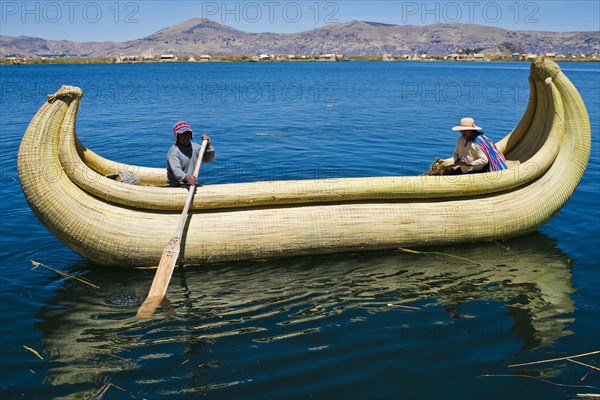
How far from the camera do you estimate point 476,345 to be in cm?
510

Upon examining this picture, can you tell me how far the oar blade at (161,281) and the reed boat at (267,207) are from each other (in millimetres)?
376

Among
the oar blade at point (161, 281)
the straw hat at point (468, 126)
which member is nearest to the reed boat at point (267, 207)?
the oar blade at point (161, 281)

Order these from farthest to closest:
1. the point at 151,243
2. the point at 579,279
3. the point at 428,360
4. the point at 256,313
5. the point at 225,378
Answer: the point at 579,279, the point at 151,243, the point at 256,313, the point at 428,360, the point at 225,378

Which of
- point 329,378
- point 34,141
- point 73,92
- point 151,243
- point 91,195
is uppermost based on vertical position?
point 73,92

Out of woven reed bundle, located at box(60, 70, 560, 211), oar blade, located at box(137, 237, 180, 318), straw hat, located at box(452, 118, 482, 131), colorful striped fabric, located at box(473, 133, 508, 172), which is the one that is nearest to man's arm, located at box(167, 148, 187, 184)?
woven reed bundle, located at box(60, 70, 560, 211)

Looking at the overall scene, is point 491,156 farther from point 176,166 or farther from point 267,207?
point 176,166

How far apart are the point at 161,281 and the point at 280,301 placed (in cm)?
131

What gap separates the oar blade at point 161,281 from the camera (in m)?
5.39

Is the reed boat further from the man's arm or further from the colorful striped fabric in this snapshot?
the man's arm

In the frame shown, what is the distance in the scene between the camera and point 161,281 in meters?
5.55

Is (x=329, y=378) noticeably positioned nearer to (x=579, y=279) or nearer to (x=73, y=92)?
(x=579, y=279)

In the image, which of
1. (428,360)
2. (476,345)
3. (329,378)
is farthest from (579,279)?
(329,378)

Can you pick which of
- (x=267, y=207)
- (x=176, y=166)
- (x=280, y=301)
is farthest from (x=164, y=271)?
(x=176, y=166)

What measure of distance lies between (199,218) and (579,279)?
15.7 ft
